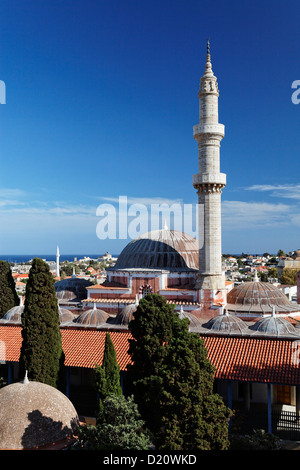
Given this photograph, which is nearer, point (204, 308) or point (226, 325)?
point (226, 325)

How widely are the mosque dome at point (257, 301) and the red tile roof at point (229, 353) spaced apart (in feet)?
20.2

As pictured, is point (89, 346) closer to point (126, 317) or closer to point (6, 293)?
point (126, 317)

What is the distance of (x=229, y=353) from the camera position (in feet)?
49.1

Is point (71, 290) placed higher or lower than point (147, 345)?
higher

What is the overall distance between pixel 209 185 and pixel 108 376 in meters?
12.4

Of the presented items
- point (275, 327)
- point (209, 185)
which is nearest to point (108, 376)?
point (275, 327)

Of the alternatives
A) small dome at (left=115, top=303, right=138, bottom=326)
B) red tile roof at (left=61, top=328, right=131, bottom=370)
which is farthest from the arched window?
red tile roof at (left=61, top=328, right=131, bottom=370)

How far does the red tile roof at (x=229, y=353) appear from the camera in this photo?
44.6 ft

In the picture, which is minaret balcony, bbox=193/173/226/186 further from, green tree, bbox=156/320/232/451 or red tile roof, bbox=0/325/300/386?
green tree, bbox=156/320/232/451

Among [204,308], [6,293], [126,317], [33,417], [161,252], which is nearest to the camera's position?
[33,417]

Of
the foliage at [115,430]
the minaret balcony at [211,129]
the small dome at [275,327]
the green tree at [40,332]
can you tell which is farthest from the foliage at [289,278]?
the foliage at [115,430]

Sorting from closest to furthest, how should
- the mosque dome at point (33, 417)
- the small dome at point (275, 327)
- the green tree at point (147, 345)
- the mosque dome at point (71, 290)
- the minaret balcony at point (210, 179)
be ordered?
the mosque dome at point (33, 417), the green tree at point (147, 345), the small dome at point (275, 327), the minaret balcony at point (210, 179), the mosque dome at point (71, 290)

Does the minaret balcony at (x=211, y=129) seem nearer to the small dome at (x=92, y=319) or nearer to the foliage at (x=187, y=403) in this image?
the small dome at (x=92, y=319)

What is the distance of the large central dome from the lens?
958 inches
